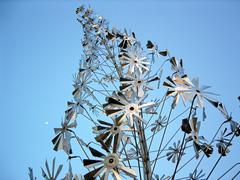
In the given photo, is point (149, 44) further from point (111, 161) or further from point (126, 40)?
point (111, 161)

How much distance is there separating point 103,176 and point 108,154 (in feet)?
0.50

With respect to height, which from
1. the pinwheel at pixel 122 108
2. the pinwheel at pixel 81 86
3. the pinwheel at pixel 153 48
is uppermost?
the pinwheel at pixel 153 48

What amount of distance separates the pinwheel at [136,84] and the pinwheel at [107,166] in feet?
2.39

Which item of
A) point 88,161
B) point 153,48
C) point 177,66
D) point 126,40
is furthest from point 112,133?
point 153,48

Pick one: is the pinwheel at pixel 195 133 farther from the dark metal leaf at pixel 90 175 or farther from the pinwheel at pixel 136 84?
the dark metal leaf at pixel 90 175

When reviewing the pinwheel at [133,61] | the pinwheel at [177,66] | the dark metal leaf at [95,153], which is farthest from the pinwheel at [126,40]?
the dark metal leaf at [95,153]

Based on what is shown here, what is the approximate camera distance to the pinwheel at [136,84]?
2.33 meters

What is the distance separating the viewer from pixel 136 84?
8.00ft

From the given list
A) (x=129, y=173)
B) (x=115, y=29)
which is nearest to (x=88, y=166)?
(x=129, y=173)

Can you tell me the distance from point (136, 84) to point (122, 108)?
0.51m

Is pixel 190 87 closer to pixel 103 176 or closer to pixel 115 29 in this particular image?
pixel 103 176

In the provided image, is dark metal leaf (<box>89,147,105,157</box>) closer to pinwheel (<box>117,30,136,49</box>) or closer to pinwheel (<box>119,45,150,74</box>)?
pinwheel (<box>119,45,150,74</box>)

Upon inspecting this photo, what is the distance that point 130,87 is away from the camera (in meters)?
2.37

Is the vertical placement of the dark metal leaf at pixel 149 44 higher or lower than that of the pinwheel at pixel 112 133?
higher
